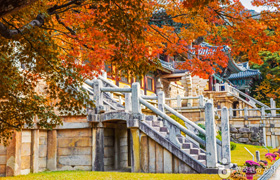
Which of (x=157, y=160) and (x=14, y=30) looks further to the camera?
(x=157, y=160)

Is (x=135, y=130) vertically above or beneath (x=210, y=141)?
above

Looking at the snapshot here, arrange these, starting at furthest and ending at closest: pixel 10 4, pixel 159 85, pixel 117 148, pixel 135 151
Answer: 1. pixel 159 85
2. pixel 117 148
3. pixel 135 151
4. pixel 10 4

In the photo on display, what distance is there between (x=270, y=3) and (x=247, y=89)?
4062cm

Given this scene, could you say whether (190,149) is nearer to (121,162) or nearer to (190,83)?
(121,162)

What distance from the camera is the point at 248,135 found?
95.7 ft

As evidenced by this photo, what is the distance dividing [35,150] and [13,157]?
959 millimetres

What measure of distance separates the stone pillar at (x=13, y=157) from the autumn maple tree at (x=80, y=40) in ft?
2.95

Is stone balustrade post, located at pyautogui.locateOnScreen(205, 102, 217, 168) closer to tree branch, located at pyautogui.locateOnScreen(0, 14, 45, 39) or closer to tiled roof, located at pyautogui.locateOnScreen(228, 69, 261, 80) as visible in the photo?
tree branch, located at pyautogui.locateOnScreen(0, 14, 45, 39)

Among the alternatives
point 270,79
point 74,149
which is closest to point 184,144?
point 74,149

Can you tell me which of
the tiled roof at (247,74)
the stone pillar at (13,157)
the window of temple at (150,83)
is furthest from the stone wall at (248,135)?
the stone pillar at (13,157)

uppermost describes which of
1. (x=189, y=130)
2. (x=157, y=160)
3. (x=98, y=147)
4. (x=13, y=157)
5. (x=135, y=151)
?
(x=189, y=130)

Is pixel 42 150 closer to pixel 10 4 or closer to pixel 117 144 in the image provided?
pixel 117 144

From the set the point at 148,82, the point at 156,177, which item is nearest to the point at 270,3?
the point at 156,177

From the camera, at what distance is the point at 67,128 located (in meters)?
11.7
